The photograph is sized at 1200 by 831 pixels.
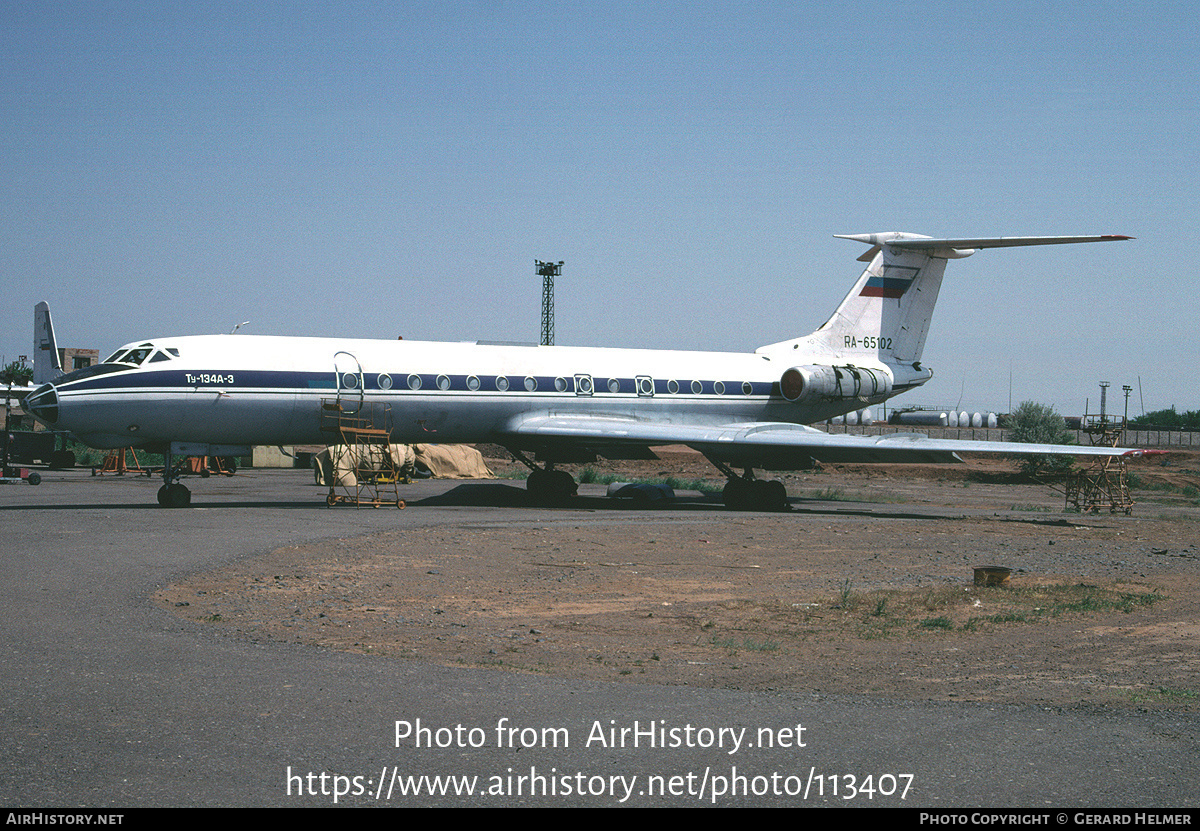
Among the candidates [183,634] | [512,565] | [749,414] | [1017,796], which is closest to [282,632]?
[183,634]

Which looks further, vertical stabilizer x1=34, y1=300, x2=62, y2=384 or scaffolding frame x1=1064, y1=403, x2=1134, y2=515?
vertical stabilizer x1=34, y1=300, x2=62, y2=384

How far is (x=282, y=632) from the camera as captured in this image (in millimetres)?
8859

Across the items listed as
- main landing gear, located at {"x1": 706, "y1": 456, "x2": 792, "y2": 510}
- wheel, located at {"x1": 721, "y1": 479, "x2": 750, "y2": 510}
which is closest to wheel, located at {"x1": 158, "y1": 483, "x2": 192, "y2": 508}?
main landing gear, located at {"x1": 706, "y1": 456, "x2": 792, "y2": 510}

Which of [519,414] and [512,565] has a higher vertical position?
[519,414]

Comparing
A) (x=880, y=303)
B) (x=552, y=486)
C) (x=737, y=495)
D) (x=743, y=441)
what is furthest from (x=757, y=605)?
(x=880, y=303)

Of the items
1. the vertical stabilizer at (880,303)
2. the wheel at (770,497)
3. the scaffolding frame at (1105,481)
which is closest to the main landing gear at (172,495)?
the wheel at (770,497)

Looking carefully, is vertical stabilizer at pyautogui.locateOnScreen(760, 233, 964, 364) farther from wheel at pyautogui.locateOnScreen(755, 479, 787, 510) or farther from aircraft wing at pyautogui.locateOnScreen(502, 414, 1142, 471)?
wheel at pyautogui.locateOnScreen(755, 479, 787, 510)

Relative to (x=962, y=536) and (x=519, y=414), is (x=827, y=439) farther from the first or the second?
(x=519, y=414)

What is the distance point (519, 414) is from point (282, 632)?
1669 centimetres

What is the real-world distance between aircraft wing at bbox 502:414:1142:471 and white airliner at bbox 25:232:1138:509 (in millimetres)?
56

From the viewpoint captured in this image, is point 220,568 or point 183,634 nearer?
point 183,634

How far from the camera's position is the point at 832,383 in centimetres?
2895

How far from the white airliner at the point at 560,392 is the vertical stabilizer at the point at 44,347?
83.9 ft

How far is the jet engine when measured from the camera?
28594 millimetres
